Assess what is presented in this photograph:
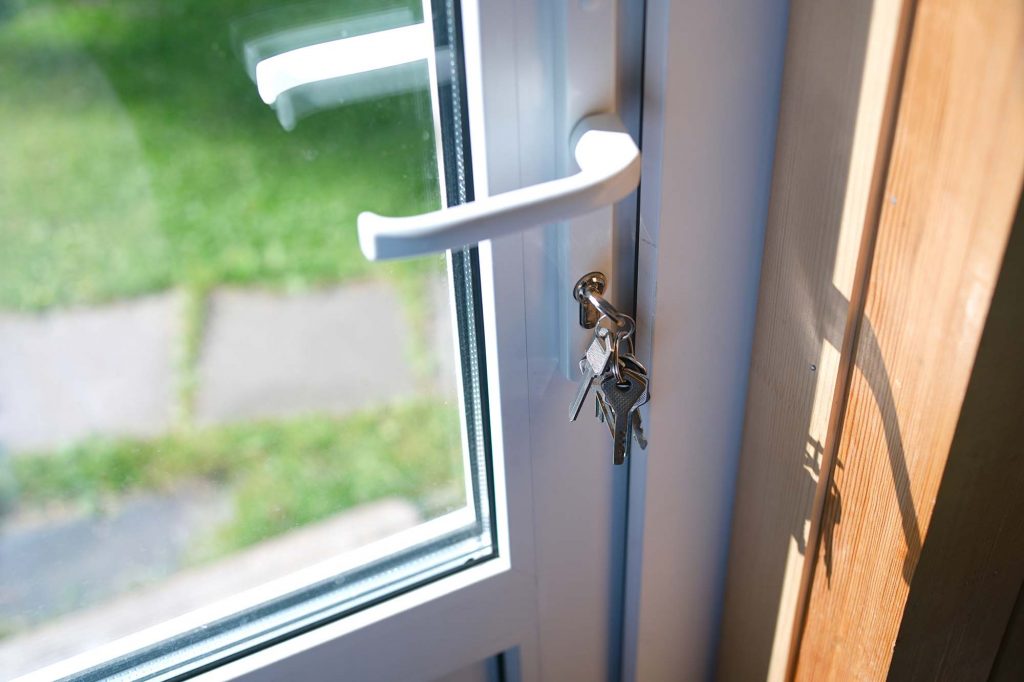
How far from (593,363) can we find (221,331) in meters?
0.23

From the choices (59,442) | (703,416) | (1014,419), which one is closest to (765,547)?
(703,416)

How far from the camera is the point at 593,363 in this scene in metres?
0.59

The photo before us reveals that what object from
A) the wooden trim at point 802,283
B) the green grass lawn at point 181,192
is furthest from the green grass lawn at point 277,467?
the wooden trim at point 802,283

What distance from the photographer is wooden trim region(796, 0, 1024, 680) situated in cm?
43

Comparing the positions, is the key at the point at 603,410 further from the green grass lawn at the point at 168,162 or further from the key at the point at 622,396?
the green grass lawn at the point at 168,162

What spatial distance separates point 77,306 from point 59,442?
0.30 ft

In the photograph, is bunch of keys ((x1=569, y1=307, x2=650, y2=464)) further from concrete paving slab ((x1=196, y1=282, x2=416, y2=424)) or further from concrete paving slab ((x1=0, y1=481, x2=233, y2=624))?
concrete paving slab ((x1=0, y1=481, x2=233, y2=624))

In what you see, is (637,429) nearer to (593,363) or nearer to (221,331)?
(593,363)

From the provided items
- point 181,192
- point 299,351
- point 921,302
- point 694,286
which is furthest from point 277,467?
point 921,302

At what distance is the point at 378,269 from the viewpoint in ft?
1.91

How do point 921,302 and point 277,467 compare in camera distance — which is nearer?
point 921,302

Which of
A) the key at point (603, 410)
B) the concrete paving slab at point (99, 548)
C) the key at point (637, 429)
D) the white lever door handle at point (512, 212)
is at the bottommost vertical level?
the concrete paving slab at point (99, 548)

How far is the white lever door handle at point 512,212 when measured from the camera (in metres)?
0.44

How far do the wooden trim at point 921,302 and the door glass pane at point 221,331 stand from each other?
25 centimetres
